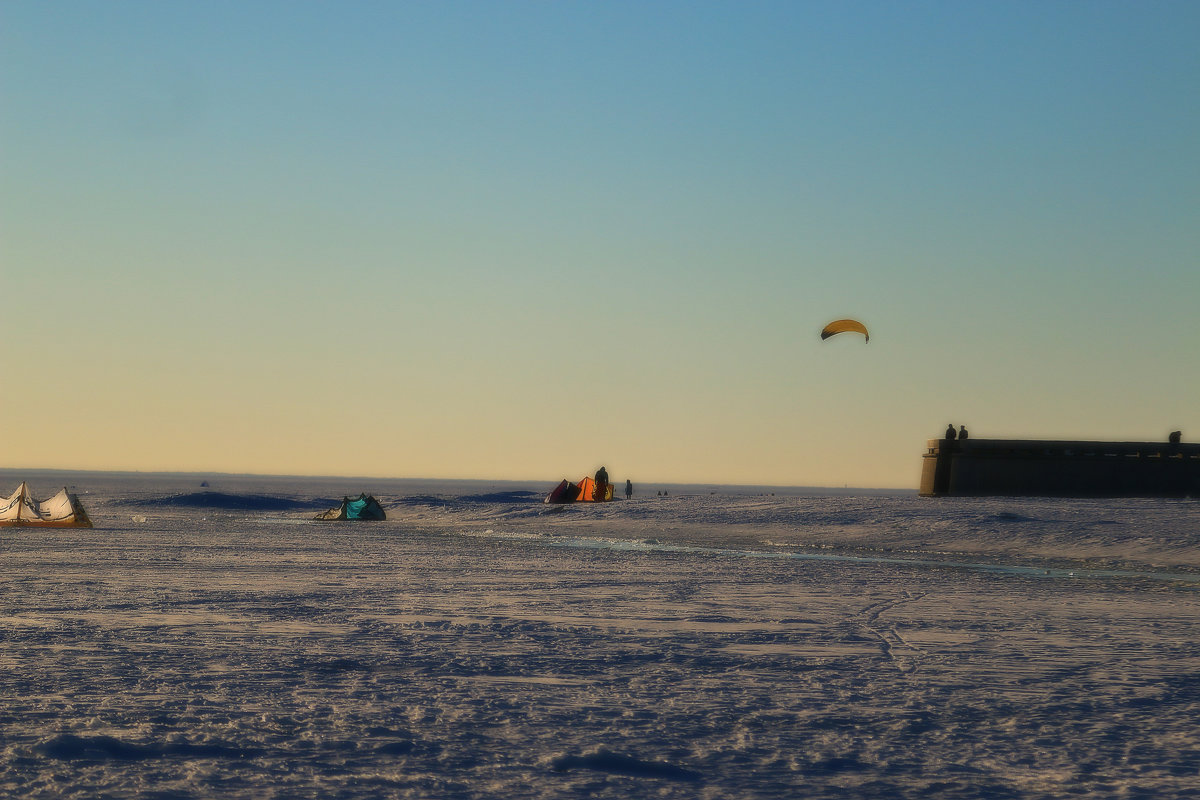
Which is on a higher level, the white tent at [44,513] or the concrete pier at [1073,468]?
the concrete pier at [1073,468]

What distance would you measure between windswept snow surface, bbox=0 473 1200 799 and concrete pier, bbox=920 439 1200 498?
2255 centimetres

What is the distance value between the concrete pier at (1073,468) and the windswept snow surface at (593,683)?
22.5m

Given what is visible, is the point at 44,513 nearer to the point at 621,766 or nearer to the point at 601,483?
the point at 601,483

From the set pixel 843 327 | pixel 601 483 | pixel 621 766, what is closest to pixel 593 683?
pixel 621 766

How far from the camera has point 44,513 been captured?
39.4 m

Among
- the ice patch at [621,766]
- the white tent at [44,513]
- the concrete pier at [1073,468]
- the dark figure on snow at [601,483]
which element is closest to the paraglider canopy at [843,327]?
the concrete pier at [1073,468]

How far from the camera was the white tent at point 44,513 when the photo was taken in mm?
38719

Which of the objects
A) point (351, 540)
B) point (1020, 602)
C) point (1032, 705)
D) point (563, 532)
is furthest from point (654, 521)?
point (1032, 705)

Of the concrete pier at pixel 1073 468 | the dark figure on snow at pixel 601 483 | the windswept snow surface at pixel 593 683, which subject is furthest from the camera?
the dark figure on snow at pixel 601 483

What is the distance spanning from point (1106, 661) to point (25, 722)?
26.0 ft

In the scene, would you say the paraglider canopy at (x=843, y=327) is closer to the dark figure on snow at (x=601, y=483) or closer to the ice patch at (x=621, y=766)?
the dark figure on snow at (x=601, y=483)

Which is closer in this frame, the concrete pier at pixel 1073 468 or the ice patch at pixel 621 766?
the ice patch at pixel 621 766

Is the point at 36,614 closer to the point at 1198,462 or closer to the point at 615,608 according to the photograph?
the point at 615,608

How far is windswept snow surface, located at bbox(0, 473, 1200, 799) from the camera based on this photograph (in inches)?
225
